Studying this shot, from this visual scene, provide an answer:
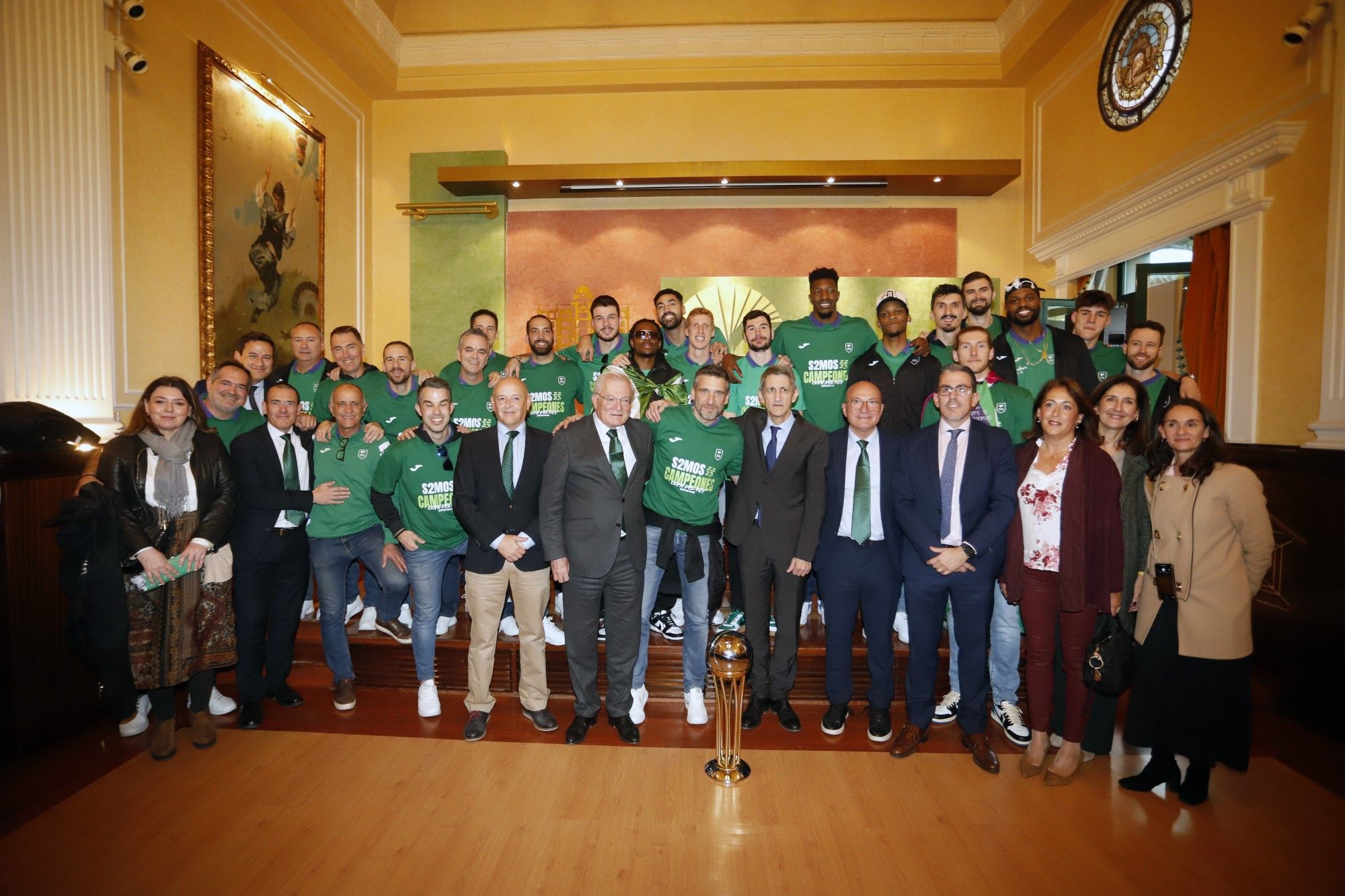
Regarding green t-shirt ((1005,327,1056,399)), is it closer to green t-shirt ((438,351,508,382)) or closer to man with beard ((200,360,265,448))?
green t-shirt ((438,351,508,382))

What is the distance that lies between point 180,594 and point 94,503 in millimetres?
593

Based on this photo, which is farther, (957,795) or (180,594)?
(180,594)

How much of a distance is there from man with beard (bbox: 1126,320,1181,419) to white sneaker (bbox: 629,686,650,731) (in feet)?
11.1

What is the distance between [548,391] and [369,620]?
193 cm

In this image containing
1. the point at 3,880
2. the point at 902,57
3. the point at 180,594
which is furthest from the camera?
the point at 902,57

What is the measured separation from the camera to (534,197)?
314 inches

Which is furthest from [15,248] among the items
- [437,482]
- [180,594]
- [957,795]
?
[957,795]

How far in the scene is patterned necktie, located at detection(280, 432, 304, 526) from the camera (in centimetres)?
355

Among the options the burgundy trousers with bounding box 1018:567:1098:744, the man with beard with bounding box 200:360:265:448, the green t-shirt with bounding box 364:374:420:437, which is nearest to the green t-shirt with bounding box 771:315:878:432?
the burgundy trousers with bounding box 1018:567:1098:744

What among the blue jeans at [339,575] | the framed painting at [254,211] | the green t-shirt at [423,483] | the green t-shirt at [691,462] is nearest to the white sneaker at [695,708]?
the green t-shirt at [691,462]

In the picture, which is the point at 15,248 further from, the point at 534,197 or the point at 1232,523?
the point at 1232,523

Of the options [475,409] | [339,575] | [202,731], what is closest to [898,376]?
[475,409]

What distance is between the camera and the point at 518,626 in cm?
343

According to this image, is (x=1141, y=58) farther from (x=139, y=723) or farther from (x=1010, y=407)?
(x=139, y=723)
